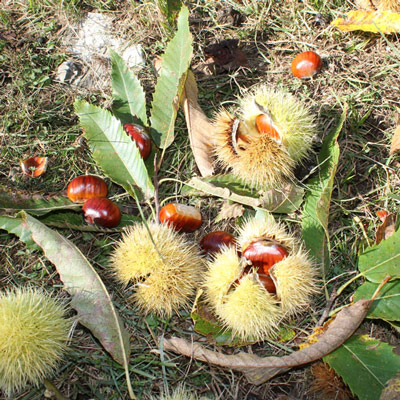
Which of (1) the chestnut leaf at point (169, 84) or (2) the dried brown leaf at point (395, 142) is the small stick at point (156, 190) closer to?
(1) the chestnut leaf at point (169, 84)

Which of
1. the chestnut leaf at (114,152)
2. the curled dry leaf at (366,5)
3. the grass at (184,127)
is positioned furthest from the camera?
the curled dry leaf at (366,5)

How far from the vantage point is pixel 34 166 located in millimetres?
2270

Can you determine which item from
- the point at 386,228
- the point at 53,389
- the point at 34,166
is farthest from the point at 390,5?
the point at 53,389

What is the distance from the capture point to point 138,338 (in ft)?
6.14

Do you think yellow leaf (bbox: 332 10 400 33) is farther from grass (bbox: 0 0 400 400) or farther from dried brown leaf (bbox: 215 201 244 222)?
dried brown leaf (bbox: 215 201 244 222)

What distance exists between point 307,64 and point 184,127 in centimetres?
75

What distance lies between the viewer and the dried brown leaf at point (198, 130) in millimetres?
2156

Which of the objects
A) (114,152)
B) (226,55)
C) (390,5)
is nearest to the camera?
(114,152)

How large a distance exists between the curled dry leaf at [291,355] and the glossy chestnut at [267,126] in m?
0.77

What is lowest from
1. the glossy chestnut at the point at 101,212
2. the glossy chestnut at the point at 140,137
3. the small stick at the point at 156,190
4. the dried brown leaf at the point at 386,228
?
the glossy chestnut at the point at 101,212

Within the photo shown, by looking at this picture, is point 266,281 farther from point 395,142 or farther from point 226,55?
point 226,55

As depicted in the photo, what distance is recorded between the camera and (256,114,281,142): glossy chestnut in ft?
6.23

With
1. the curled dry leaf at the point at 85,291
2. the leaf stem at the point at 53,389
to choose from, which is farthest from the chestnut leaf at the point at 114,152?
the leaf stem at the point at 53,389

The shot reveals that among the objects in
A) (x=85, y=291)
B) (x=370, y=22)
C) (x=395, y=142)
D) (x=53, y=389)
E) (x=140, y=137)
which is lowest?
(x=53, y=389)
